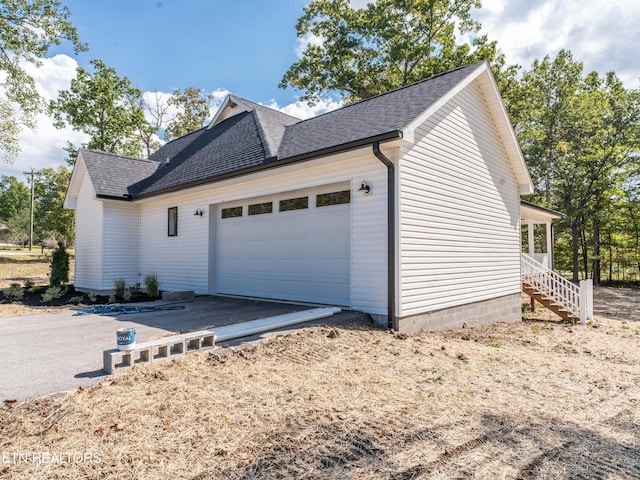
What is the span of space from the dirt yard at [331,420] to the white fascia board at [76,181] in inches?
425

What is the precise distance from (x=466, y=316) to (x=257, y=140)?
690 cm

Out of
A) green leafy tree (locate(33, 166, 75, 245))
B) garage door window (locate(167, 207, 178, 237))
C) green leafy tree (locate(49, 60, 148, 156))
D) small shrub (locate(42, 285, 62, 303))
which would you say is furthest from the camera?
green leafy tree (locate(33, 166, 75, 245))

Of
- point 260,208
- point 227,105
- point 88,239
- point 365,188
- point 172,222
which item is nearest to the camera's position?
point 365,188

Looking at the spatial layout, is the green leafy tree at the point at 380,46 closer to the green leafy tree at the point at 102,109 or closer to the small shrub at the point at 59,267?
the green leafy tree at the point at 102,109

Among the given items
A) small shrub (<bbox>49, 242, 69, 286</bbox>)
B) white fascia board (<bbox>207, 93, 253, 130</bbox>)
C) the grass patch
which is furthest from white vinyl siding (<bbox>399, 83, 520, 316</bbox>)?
the grass patch

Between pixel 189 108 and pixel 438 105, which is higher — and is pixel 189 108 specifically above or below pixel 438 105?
above

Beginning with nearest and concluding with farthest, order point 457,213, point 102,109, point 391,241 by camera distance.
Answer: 1. point 391,241
2. point 457,213
3. point 102,109

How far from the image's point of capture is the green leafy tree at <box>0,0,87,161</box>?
1617 centimetres

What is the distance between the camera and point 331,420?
3039 millimetres

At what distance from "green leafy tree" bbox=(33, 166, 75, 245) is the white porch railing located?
25344mm

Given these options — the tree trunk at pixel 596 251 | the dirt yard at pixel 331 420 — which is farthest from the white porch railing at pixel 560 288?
the tree trunk at pixel 596 251

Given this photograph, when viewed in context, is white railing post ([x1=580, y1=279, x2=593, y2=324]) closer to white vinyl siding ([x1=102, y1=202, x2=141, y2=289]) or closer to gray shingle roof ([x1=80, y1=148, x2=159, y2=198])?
white vinyl siding ([x1=102, y1=202, x2=141, y2=289])

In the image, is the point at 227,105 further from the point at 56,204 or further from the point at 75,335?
the point at 56,204

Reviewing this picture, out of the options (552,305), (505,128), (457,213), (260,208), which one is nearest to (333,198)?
(260,208)
